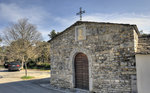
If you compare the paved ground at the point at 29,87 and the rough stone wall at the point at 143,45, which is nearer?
the rough stone wall at the point at 143,45

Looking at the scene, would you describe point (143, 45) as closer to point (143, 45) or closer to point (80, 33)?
point (143, 45)

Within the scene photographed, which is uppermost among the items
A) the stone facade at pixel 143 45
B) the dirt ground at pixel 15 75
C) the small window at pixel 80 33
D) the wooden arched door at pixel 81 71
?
the small window at pixel 80 33

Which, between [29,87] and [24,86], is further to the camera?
[24,86]

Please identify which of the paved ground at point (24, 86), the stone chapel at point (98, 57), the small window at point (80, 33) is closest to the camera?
the stone chapel at point (98, 57)

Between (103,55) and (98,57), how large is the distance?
1.16 feet

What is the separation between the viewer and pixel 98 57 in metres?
7.36

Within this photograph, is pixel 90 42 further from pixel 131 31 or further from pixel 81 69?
pixel 131 31

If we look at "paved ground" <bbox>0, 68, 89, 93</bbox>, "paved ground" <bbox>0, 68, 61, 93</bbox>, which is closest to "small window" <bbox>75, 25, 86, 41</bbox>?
"paved ground" <bbox>0, 68, 89, 93</bbox>

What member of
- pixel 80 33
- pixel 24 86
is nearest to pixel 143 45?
pixel 80 33

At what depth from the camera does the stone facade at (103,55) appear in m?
6.33

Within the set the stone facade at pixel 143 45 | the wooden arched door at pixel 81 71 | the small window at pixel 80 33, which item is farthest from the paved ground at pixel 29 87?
the stone facade at pixel 143 45

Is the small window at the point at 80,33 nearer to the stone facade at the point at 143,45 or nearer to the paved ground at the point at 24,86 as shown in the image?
the stone facade at the point at 143,45

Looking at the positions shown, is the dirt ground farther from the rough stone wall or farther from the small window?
the rough stone wall

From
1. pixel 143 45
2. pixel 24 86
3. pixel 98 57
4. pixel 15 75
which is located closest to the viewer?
pixel 143 45
